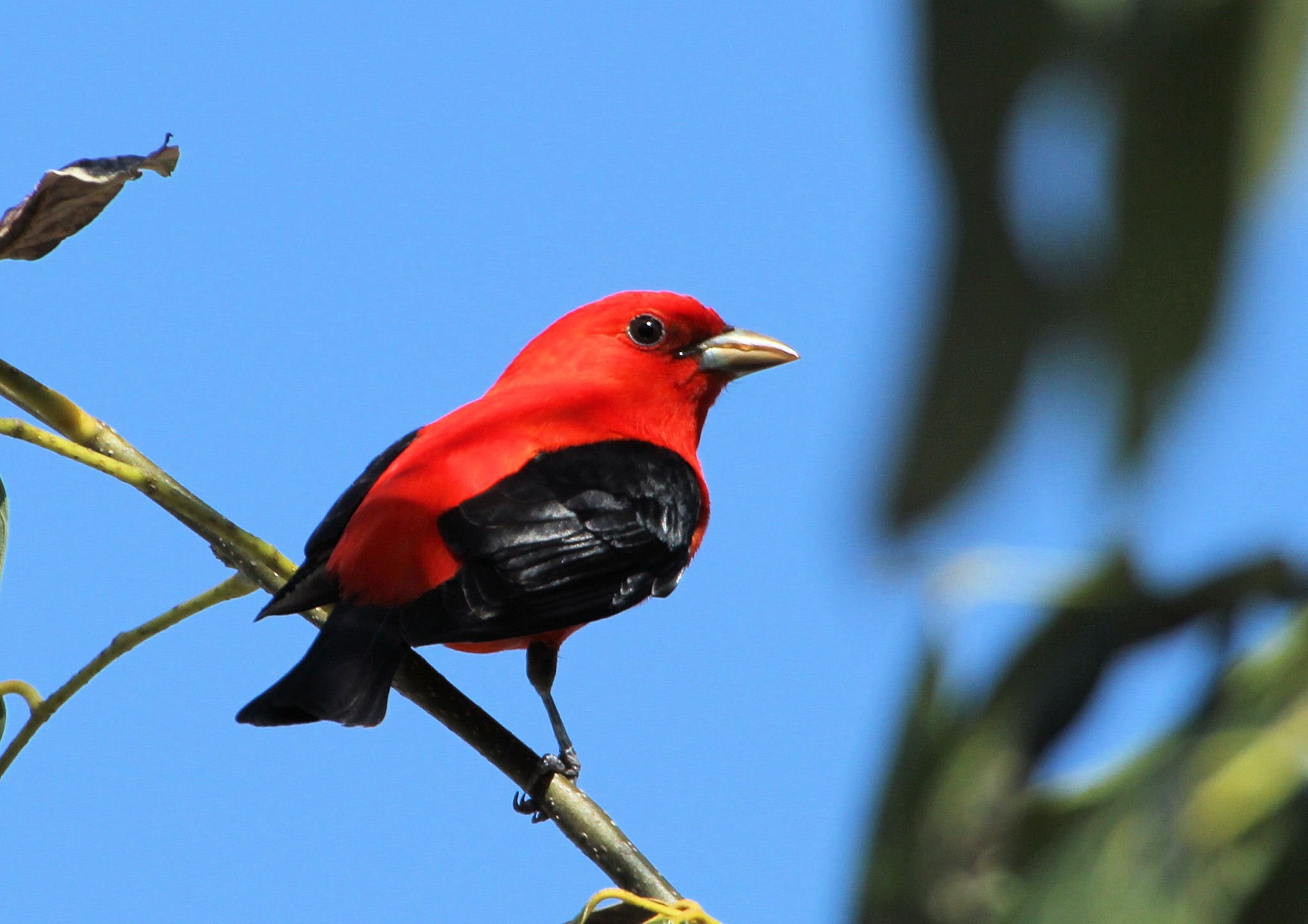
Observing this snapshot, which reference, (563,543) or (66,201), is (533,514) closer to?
(563,543)

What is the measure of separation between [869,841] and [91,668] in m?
2.07

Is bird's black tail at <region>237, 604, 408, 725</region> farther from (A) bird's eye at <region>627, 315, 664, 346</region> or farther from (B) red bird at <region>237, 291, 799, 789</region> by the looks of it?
(A) bird's eye at <region>627, 315, 664, 346</region>

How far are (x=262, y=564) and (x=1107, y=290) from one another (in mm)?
2426

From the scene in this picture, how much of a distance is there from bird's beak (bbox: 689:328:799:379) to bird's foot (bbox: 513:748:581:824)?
1.74 metres

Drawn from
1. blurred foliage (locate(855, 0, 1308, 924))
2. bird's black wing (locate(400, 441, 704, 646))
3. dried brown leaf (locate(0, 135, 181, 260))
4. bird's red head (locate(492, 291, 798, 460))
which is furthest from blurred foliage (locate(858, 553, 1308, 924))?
bird's red head (locate(492, 291, 798, 460))

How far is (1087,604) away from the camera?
0.97 m

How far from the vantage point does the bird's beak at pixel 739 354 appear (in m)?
5.23

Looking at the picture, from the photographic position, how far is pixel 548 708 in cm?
413

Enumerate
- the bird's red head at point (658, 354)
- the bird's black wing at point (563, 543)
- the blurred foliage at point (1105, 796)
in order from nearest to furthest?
the blurred foliage at point (1105, 796) < the bird's black wing at point (563, 543) < the bird's red head at point (658, 354)

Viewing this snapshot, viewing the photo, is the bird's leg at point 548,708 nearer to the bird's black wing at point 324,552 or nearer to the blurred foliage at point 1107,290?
the bird's black wing at point 324,552

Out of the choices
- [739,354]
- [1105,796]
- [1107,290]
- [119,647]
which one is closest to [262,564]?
[119,647]

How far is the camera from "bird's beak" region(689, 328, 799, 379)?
523 centimetres

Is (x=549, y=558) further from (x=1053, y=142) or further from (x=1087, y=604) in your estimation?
(x=1053, y=142)

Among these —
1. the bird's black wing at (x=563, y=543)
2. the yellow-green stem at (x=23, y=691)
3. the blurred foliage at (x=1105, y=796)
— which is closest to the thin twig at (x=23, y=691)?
the yellow-green stem at (x=23, y=691)
